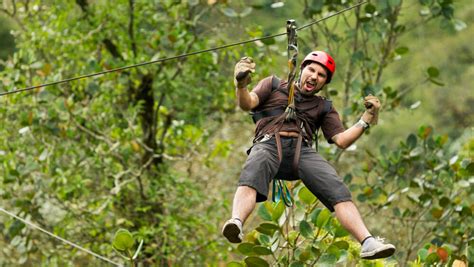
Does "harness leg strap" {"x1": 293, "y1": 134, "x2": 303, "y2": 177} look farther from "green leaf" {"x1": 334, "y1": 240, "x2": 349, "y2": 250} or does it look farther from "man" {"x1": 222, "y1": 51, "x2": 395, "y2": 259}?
"green leaf" {"x1": 334, "y1": 240, "x2": 349, "y2": 250}

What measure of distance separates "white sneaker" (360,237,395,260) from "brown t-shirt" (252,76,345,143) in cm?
71

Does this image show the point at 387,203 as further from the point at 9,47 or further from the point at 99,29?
the point at 9,47

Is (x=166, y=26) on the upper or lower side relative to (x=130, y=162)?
upper

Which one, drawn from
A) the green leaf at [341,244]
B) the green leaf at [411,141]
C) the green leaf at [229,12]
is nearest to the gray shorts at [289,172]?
the green leaf at [341,244]

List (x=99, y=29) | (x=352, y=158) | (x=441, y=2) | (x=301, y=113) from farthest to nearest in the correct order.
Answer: (x=352, y=158) < (x=99, y=29) < (x=441, y=2) < (x=301, y=113)

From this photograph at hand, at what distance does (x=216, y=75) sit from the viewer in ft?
34.4

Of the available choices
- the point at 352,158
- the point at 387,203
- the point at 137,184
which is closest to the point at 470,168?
the point at 387,203

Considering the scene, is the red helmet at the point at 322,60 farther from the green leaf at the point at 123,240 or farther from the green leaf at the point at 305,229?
the green leaf at the point at 123,240

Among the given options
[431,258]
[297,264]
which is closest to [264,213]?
[297,264]

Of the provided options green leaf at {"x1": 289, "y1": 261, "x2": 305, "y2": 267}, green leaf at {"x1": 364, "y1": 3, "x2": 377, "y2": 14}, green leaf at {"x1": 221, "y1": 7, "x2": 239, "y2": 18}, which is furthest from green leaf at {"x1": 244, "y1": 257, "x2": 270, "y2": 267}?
green leaf at {"x1": 221, "y1": 7, "x2": 239, "y2": 18}

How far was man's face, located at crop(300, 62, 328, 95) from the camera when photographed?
17.0 feet

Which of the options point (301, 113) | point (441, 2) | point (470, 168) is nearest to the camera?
point (301, 113)

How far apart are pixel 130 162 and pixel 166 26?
4.66 ft

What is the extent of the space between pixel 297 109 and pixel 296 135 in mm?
138
